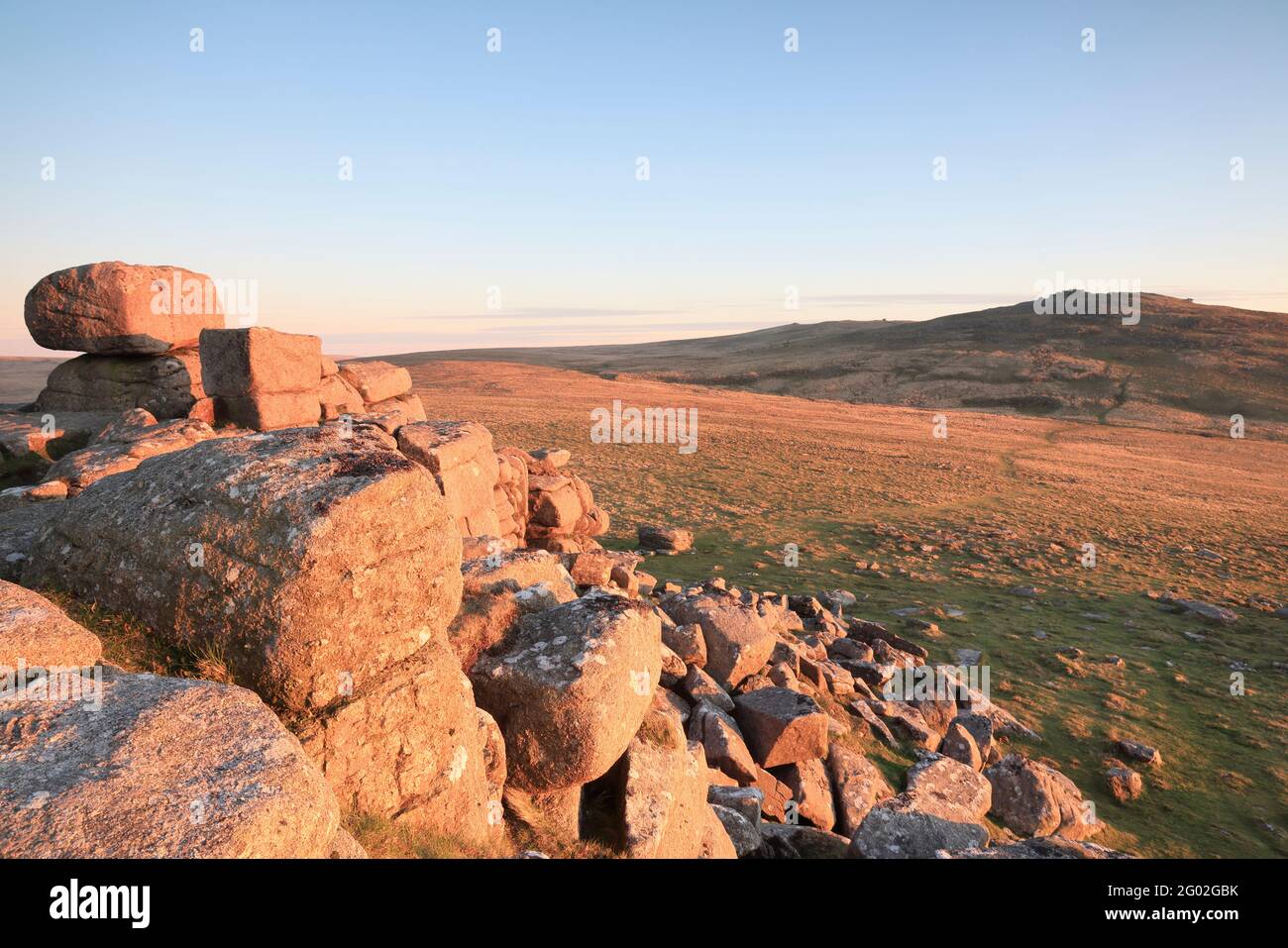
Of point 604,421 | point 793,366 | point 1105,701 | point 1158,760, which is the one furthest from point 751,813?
point 793,366

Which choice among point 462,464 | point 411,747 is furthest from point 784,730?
point 462,464

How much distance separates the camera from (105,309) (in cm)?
1631

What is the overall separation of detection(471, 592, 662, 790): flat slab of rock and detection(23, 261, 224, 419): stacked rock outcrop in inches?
518

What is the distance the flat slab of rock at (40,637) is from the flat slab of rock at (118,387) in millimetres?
12497

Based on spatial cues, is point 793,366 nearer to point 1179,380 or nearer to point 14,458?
point 1179,380

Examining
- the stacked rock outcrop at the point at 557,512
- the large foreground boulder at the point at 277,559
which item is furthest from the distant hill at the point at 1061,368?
the large foreground boulder at the point at 277,559

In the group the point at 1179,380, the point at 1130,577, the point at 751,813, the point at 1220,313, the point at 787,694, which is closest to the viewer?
the point at 751,813

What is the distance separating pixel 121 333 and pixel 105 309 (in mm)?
571

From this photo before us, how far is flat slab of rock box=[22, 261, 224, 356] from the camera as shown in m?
16.2

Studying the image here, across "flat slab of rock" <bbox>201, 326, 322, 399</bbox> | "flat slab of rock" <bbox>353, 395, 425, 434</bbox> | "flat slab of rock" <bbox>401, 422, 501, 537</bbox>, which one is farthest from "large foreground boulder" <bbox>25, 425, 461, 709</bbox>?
"flat slab of rock" <bbox>201, 326, 322, 399</bbox>

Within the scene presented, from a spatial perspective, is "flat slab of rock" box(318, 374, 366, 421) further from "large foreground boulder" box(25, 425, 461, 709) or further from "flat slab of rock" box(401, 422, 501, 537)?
"large foreground boulder" box(25, 425, 461, 709)

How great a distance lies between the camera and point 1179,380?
3265 inches

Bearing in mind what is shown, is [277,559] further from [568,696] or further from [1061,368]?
[1061,368]

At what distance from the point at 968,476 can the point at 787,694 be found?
31.0m
